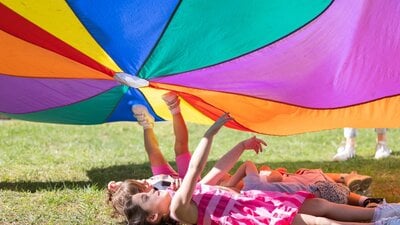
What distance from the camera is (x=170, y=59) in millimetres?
3217

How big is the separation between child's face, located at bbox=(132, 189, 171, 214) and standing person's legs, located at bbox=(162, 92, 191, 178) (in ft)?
2.55

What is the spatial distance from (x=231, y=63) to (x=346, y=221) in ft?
3.09

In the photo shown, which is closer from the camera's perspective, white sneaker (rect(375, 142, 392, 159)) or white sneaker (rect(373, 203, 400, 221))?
white sneaker (rect(373, 203, 400, 221))

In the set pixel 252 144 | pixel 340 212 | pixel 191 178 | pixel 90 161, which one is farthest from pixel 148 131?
pixel 340 212

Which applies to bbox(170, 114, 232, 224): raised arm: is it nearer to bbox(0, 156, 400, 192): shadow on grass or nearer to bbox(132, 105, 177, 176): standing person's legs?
bbox(132, 105, 177, 176): standing person's legs

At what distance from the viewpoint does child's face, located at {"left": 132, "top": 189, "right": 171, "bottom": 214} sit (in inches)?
119

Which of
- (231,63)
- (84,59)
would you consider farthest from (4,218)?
(231,63)

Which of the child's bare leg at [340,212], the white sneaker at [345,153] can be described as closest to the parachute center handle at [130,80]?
the child's bare leg at [340,212]

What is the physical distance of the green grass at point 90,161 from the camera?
3.58m

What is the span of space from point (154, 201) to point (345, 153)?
2.83m

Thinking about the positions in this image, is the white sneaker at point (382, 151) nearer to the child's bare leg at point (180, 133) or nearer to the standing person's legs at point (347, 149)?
the standing person's legs at point (347, 149)

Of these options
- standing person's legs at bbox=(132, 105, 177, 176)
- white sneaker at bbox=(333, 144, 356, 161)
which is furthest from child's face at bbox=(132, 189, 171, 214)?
white sneaker at bbox=(333, 144, 356, 161)

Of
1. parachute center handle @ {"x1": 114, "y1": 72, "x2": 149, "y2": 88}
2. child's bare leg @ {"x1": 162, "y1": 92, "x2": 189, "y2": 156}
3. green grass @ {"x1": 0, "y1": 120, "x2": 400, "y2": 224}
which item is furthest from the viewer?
child's bare leg @ {"x1": 162, "y1": 92, "x2": 189, "y2": 156}

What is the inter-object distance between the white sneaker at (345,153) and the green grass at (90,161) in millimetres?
84
